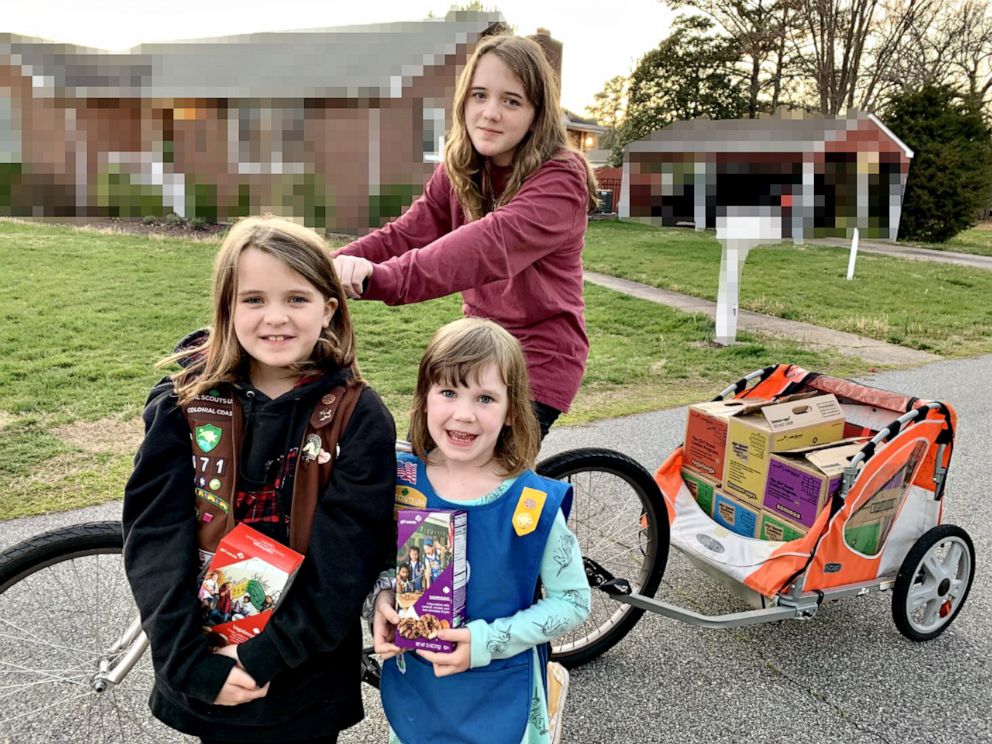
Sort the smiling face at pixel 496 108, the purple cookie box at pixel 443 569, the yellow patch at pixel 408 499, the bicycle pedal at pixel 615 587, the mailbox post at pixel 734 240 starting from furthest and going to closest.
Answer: the mailbox post at pixel 734 240, the bicycle pedal at pixel 615 587, the smiling face at pixel 496 108, the yellow patch at pixel 408 499, the purple cookie box at pixel 443 569

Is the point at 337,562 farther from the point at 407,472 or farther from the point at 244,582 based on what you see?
the point at 407,472

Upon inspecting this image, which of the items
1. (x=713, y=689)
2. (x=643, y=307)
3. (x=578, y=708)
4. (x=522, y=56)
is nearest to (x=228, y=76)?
(x=522, y=56)

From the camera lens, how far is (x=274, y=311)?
60.7 inches

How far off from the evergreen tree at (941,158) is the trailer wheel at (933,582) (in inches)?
835

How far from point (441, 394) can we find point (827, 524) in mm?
1627

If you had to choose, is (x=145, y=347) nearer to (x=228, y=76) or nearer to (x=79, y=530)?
(x=228, y=76)

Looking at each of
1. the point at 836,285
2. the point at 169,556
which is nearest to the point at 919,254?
the point at 836,285

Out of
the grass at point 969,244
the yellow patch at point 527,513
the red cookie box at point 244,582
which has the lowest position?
the red cookie box at point 244,582

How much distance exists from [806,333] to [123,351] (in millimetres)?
7842

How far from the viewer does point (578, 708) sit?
265 centimetres

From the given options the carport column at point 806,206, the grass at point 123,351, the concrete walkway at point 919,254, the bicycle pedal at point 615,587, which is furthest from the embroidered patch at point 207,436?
the concrete walkway at point 919,254

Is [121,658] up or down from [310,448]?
down

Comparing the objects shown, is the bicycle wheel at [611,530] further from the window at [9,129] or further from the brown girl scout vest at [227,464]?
the window at [9,129]

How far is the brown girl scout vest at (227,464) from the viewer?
156cm
